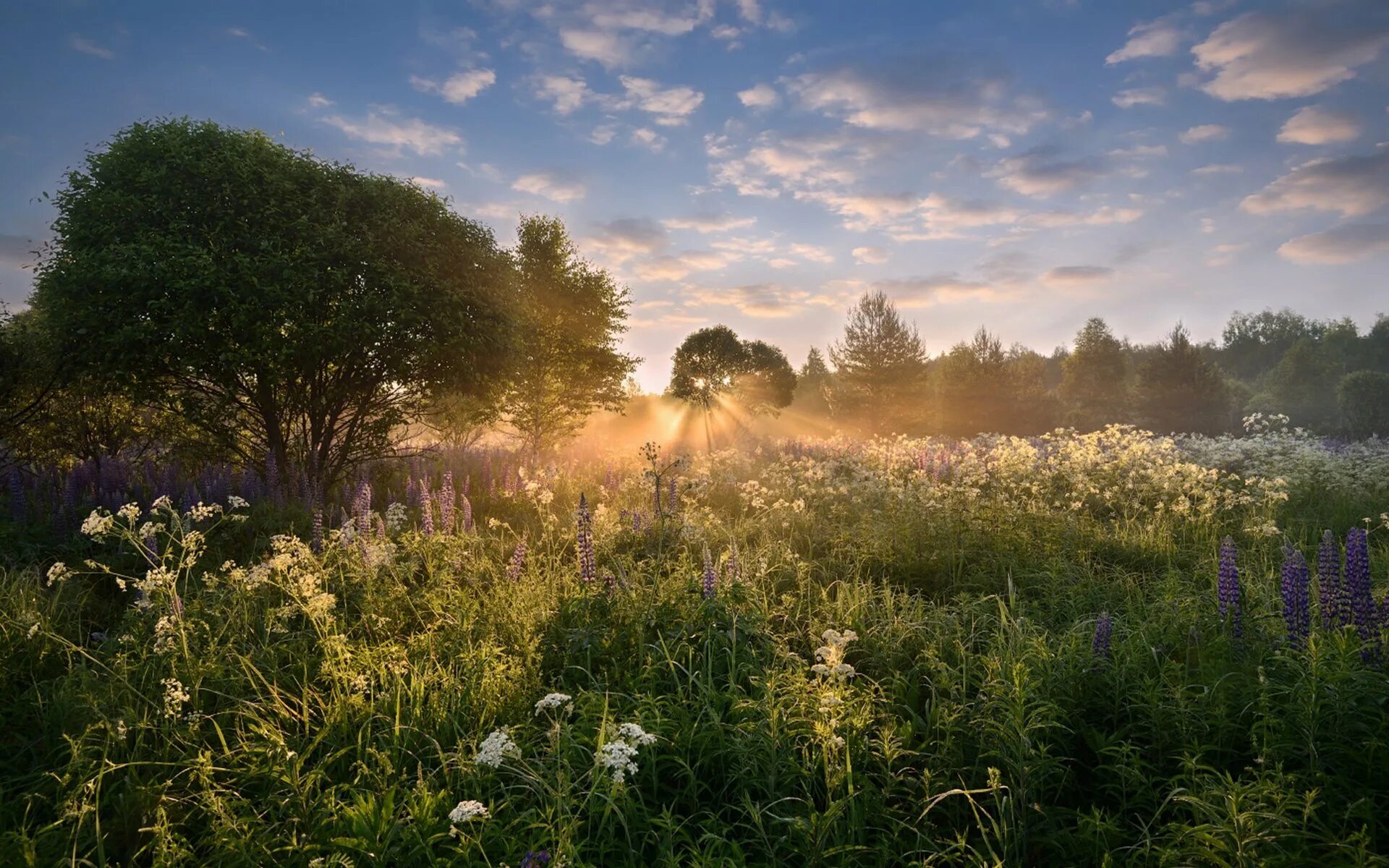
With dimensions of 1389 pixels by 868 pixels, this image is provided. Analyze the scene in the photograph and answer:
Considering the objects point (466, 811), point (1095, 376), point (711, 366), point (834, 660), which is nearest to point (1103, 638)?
point (834, 660)

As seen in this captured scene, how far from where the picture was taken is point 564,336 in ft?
60.3

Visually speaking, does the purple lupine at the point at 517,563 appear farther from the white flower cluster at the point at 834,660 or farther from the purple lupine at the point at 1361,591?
the purple lupine at the point at 1361,591

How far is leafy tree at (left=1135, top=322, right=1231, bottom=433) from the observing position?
113ft

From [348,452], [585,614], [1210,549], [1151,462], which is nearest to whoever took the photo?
[585,614]

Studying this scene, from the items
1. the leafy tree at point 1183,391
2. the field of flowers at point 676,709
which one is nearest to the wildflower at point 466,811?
the field of flowers at point 676,709

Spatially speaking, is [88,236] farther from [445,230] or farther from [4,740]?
[4,740]

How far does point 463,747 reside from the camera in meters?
3.11

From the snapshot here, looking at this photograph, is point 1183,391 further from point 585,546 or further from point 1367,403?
point 585,546

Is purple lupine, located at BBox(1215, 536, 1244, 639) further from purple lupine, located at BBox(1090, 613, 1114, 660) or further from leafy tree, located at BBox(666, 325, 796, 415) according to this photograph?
leafy tree, located at BBox(666, 325, 796, 415)

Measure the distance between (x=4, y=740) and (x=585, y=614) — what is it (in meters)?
3.09

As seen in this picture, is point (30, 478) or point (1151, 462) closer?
point (30, 478)

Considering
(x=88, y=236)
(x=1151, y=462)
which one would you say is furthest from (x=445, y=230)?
(x=1151, y=462)

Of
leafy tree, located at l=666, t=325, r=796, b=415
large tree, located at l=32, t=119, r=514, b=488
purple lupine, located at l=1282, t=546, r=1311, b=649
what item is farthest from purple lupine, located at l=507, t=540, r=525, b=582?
leafy tree, located at l=666, t=325, r=796, b=415

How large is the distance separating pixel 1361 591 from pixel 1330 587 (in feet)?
0.62
